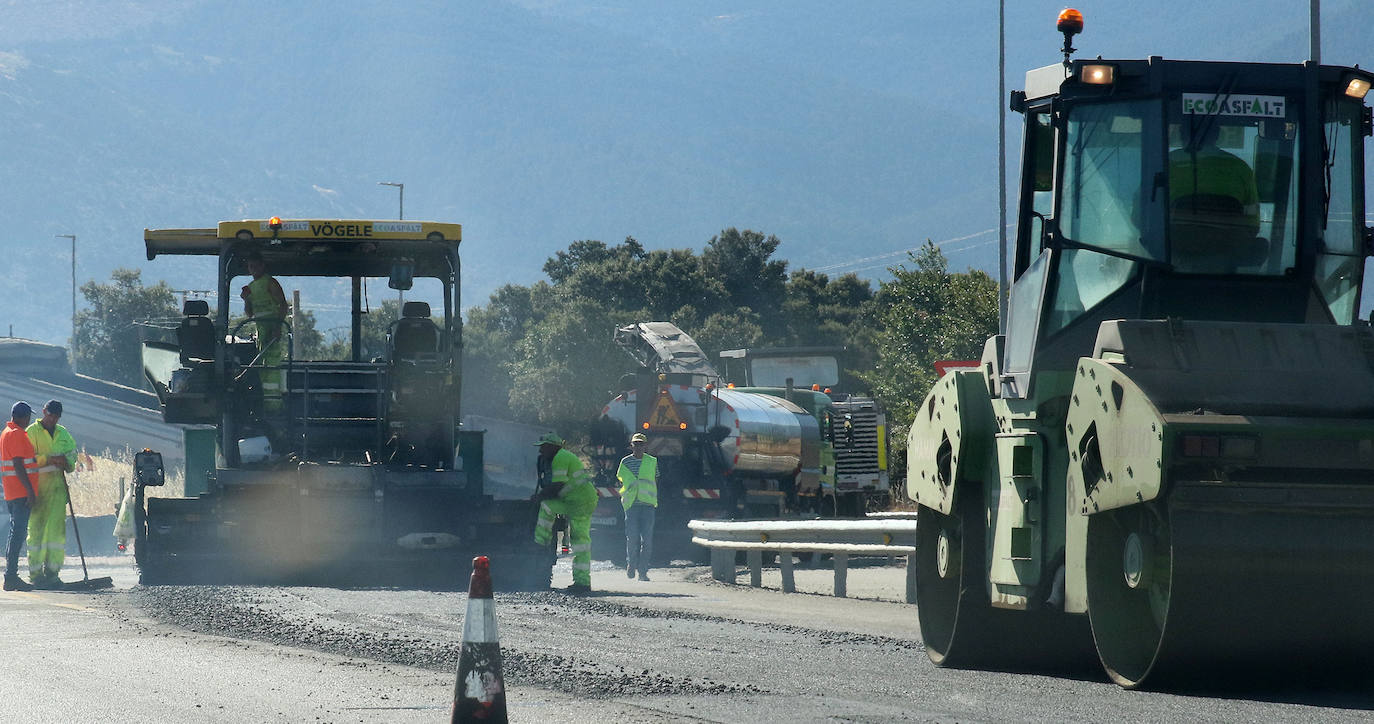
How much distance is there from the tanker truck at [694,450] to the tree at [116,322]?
170 ft

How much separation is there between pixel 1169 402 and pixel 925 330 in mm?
36704

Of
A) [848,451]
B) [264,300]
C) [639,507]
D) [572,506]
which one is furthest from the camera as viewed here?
[848,451]

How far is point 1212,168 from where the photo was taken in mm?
7727

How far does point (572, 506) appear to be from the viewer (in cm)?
1532

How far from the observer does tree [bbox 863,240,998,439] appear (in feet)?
129

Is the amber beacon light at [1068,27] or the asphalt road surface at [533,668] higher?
the amber beacon light at [1068,27]

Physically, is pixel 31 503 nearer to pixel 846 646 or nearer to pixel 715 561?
pixel 715 561

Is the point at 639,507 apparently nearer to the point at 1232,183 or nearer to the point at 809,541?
the point at 809,541

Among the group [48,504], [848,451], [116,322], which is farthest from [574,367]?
[48,504]

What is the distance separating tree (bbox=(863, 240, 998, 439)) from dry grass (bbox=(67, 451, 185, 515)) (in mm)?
15837

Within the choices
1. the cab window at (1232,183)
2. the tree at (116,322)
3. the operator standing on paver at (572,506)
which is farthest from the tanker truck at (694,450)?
the tree at (116,322)

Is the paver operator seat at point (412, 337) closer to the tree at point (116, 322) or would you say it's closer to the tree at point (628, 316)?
the tree at point (628, 316)

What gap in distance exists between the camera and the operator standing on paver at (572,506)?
592 inches

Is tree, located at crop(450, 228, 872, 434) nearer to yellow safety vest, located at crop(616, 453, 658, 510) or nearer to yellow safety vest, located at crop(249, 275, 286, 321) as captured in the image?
yellow safety vest, located at crop(616, 453, 658, 510)
